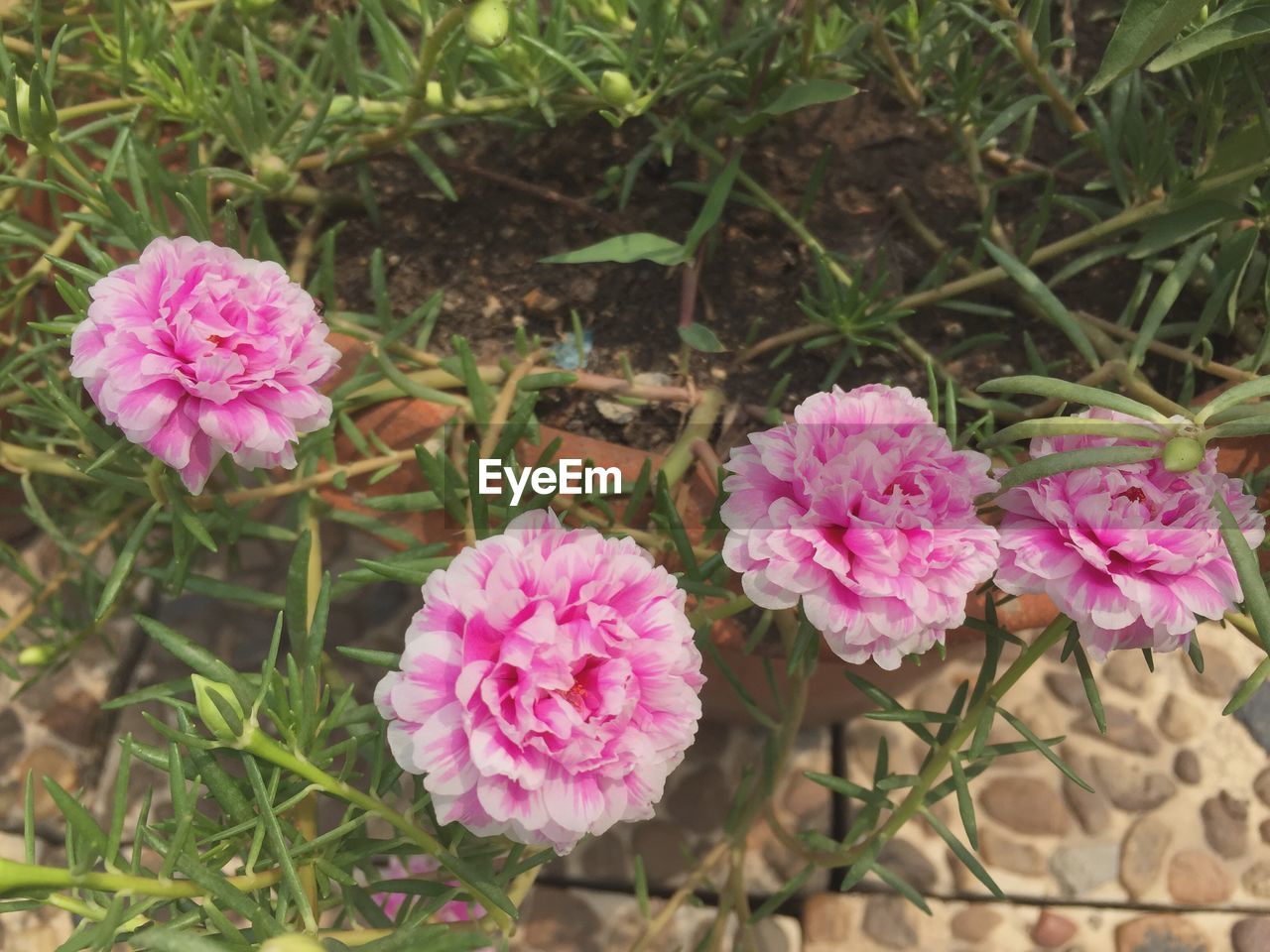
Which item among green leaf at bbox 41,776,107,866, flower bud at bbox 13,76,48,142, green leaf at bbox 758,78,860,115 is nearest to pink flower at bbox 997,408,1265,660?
green leaf at bbox 758,78,860,115

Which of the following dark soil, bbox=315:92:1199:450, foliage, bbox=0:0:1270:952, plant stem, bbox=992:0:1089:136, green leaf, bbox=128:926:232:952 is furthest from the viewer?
dark soil, bbox=315:92:1199:450

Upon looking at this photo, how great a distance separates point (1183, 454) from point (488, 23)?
309 millimetres

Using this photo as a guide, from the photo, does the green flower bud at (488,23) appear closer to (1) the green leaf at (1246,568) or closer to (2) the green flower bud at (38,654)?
(1) the green leaf at (1246,568)

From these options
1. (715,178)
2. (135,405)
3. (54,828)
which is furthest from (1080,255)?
(54,828)

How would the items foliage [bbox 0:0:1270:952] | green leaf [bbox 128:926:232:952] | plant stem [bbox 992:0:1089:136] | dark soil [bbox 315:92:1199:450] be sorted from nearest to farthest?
1. green leaf [bbox 128:926:232:952]
2. foliage [bbox 0:0:1270:952]
3. plant stem [bbox 992:0:1089:136]
4. dark soil [bbox 315:92:1199:450]

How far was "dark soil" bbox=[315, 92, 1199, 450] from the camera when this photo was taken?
25.9 inches

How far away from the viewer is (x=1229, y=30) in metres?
0.42

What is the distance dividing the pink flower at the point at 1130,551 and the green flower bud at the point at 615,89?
0.29m

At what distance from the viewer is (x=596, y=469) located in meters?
0.55

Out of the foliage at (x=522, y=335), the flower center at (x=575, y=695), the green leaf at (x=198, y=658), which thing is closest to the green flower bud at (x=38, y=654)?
the foliage at (x=522, y=335)

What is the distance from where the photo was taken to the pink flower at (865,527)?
1.26ft

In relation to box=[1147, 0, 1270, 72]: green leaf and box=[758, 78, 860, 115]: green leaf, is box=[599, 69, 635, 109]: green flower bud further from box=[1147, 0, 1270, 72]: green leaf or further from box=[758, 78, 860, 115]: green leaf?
box=[1147, 0, 1270, 72]: green leaf

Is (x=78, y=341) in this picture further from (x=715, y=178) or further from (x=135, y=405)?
(x=715, y=178)

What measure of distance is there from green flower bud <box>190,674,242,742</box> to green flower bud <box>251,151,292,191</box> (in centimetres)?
31
